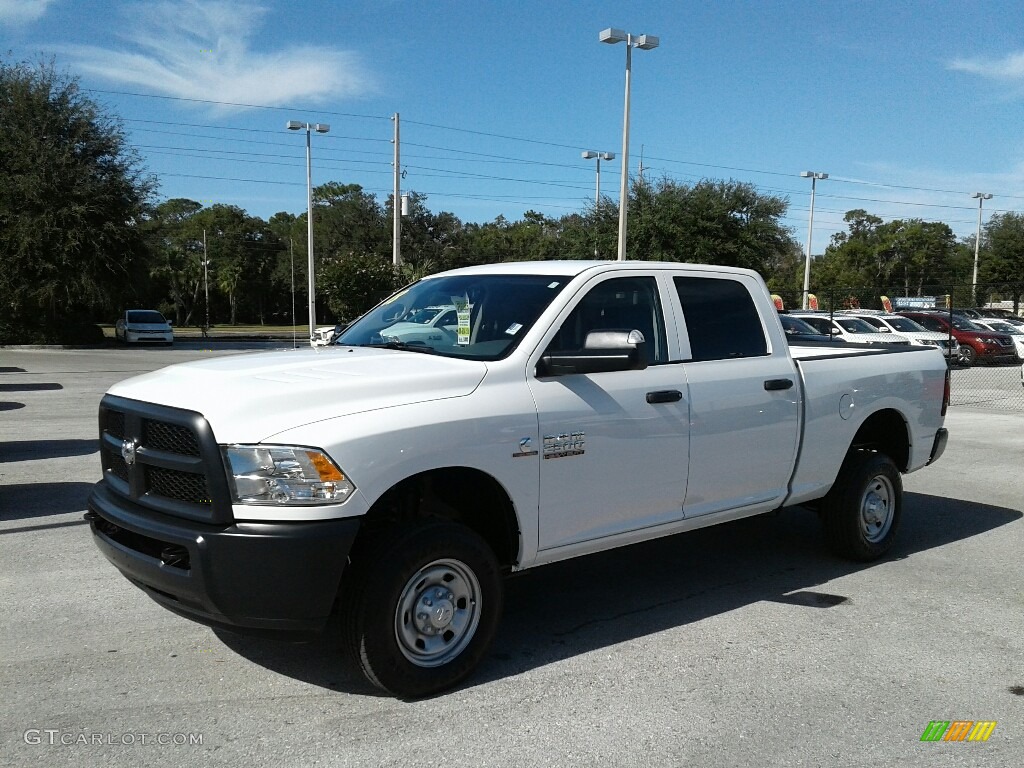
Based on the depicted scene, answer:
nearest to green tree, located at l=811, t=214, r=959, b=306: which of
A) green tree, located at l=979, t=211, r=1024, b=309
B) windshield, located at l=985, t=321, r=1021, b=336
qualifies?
green tree, located at l=979, t=211, r=1024, b=309

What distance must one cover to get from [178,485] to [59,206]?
3134 cm

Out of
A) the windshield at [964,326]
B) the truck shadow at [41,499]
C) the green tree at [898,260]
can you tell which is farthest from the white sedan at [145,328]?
the green tree at [898,260]

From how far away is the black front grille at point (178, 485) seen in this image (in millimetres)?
3729

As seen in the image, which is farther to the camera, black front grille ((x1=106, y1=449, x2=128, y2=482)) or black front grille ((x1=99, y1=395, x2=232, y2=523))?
black front grille ((x1=106, y1=449, x2=128, y2=482))

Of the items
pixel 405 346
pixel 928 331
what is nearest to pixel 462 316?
pixel 405 346

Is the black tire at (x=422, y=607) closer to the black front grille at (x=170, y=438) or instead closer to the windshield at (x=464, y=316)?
the black front grille at (x=170, y=438)

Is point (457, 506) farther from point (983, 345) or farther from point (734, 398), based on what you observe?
point (983, 345)

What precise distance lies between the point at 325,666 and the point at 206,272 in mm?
72724

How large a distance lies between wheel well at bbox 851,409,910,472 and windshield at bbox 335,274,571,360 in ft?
10.1

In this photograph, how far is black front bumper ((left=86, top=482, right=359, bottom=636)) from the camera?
3545mm

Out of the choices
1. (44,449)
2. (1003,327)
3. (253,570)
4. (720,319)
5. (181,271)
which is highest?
(181,271)

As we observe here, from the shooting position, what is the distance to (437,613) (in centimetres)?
405

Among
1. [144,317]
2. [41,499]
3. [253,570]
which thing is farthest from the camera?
[144,317]

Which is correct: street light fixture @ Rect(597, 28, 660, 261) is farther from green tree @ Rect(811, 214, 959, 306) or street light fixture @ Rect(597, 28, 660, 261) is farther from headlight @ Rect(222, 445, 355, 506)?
green tree @ Rect(811, 214, 959, 306)
